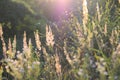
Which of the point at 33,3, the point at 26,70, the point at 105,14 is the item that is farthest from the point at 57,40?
the point at 26,70

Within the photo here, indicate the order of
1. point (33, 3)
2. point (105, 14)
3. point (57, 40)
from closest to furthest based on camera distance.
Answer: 1. point (105, 14)
2. point (57, 40)
3. point (33, 3)

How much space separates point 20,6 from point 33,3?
2.09ft

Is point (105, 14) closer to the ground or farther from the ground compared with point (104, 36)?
farther from the ground

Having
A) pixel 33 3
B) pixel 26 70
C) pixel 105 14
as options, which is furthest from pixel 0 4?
pixel 26 70

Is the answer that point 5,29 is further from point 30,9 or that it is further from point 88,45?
point 88,45

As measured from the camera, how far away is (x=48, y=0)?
723cm

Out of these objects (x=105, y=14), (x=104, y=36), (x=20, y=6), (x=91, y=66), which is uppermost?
(x=20, y=6)

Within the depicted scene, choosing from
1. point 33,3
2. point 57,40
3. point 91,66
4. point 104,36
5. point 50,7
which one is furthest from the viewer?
point 50,7

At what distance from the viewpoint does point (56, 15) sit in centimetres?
696

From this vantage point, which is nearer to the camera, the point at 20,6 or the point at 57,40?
the point at 57,40

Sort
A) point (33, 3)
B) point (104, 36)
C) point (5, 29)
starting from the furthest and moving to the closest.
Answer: point (33, 3)
point (5, 29)
point (104, 36)

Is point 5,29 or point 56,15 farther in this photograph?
point 56,15

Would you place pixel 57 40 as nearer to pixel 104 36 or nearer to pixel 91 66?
pixel 104 36

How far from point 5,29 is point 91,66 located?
265 centimetres
